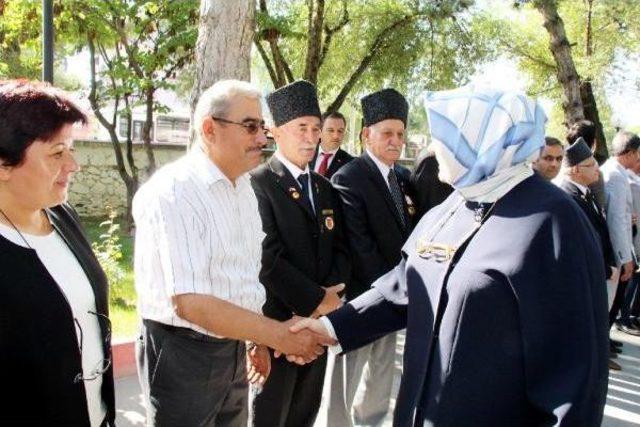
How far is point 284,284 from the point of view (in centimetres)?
332

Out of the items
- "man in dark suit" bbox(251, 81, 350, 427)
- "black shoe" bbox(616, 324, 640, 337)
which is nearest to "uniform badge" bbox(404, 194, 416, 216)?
"man in dark suit" bbox(251, 81, 350, 427)

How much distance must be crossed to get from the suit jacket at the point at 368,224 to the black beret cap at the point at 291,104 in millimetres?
556

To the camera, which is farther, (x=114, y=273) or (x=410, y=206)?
(x=114, y=273)

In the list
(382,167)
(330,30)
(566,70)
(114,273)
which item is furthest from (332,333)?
(330,30)

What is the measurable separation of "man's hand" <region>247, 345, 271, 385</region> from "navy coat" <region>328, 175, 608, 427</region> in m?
1.04

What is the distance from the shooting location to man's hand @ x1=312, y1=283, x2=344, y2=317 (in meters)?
3.41

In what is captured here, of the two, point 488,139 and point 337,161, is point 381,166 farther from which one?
point 488,139

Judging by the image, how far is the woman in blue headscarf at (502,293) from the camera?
1.77 m

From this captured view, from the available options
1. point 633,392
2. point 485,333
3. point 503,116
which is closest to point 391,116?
point 503,116

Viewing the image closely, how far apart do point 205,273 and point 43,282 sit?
66 cm

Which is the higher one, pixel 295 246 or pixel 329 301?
pixel 295 246

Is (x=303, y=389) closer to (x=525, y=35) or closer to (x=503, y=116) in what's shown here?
(x=503, y=116)

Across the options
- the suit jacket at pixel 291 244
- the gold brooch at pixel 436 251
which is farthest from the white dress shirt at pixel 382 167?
the gold brooch at pixel 436 251

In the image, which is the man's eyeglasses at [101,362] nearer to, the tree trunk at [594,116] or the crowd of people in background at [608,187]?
the crowd of people in background at [608,187]
